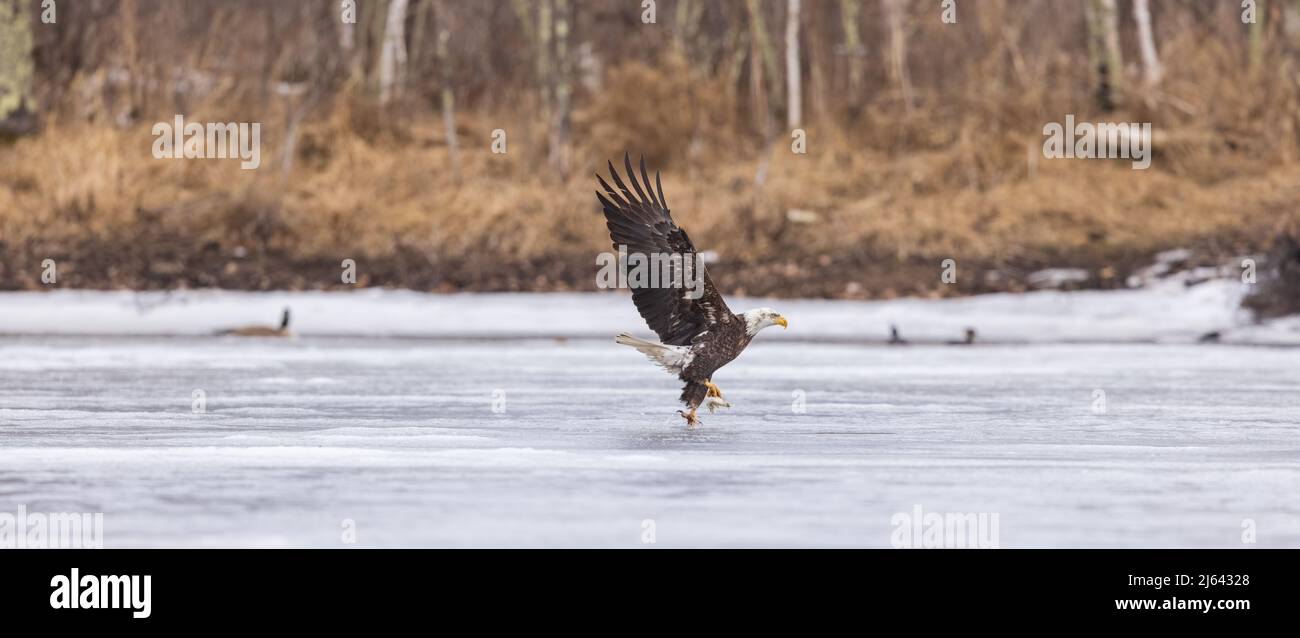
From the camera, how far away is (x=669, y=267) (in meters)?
8.66

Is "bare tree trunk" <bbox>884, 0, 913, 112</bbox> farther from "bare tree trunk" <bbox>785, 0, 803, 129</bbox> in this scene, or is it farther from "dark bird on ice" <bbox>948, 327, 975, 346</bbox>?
"dark bird on ice" <bbox>948, 327, 975, 346</bbox>

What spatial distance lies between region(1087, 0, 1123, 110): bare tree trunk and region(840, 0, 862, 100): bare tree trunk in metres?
2.89

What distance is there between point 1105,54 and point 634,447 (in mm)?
13542

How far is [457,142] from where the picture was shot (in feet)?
68.5

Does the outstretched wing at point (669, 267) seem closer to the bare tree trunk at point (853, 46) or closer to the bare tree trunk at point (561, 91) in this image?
the bare tree trunk at point (561, 91)

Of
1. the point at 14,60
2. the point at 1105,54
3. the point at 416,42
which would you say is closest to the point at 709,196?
the point at 1105,54

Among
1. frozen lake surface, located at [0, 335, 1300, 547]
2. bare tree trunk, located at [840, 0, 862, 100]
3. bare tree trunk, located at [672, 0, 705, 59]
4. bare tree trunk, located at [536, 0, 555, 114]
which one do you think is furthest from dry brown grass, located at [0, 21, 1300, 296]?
frozen lake surface, located at [0, 335, 1300, 547]

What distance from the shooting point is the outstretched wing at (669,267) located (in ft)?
28.2

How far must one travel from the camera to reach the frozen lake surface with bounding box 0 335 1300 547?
5703 millimetres

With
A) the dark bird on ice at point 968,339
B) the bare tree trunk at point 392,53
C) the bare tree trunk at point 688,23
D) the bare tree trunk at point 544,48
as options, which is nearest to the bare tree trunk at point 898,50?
the bare tree trunk at point 688,23

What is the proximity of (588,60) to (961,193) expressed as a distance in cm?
840

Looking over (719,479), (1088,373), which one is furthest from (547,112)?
(719,479)
